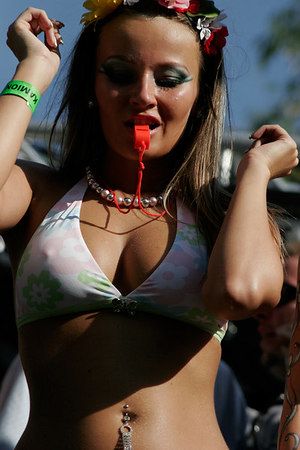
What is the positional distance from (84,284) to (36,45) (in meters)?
0.70

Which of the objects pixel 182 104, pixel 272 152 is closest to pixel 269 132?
pixel 272 152

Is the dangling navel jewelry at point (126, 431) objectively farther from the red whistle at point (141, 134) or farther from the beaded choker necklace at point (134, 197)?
the red whistle at point (141, 134)

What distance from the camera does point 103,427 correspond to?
1.75m

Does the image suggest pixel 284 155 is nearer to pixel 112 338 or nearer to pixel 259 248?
pixel 259 248

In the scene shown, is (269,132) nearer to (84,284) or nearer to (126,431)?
(84,284)

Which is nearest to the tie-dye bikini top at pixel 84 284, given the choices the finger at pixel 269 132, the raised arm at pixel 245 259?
the raised arm at pixel 245 259

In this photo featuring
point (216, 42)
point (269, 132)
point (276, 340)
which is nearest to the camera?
point (269, 132)

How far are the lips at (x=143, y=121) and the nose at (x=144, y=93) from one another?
3 cm

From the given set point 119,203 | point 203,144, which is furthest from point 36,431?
point 203,144

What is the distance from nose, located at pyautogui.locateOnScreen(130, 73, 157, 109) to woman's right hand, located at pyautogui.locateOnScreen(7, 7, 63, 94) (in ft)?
0.79

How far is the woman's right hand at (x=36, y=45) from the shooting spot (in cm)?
193

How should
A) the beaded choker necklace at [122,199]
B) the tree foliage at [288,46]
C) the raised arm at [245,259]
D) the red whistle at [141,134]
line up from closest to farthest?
the raised arm at [245,259] < the red whistle at [141,134] < the beaded choker necklace at [122,199] < the tree foliage at [288,46]

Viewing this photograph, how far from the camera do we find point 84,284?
1826 mm

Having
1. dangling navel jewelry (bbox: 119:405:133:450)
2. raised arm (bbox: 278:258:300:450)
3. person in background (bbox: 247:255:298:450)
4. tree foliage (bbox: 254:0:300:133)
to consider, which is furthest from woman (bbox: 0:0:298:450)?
tree foliage (bbox: 254:0:300:133)
